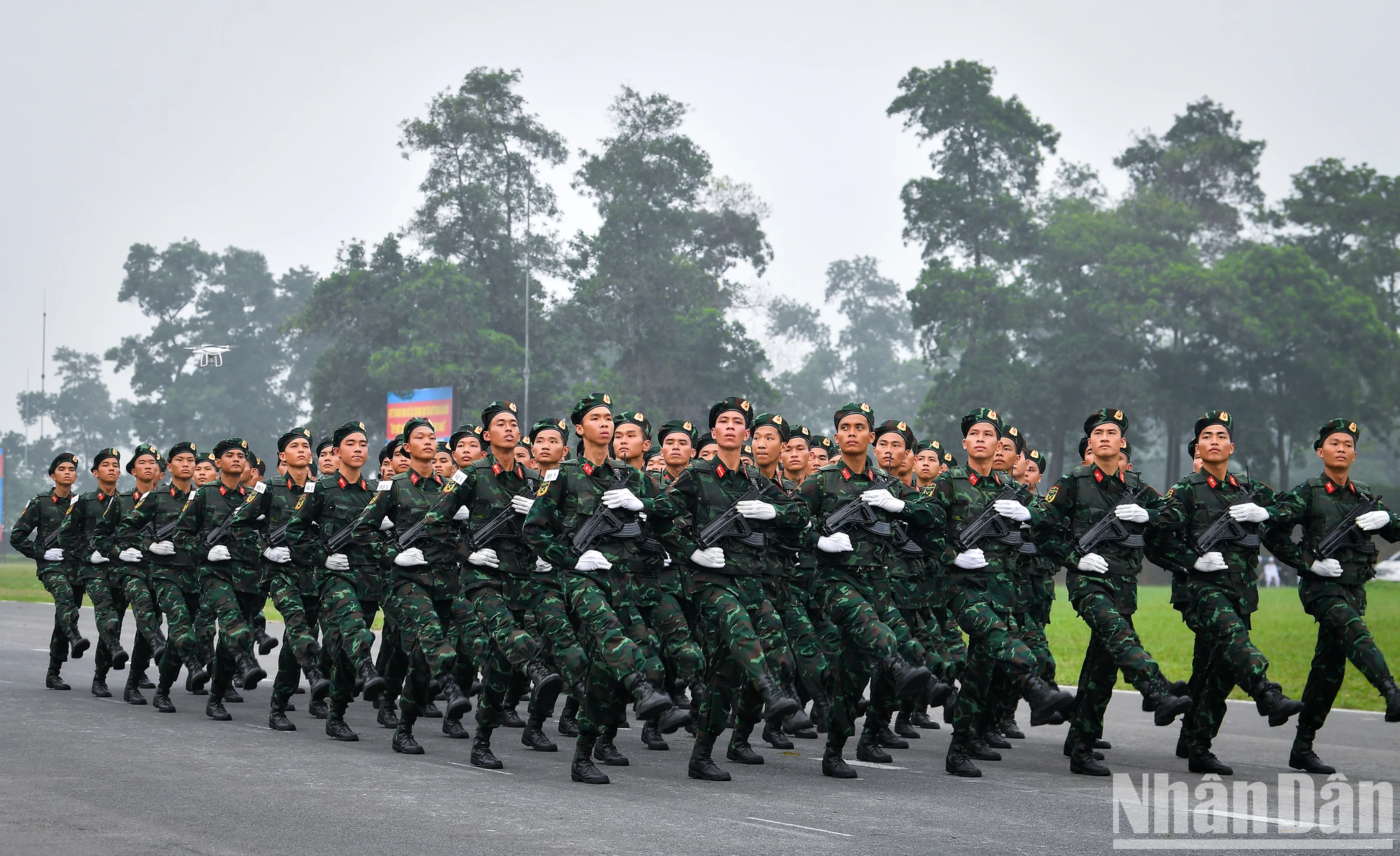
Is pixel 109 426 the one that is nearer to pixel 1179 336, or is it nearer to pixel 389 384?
pixel 389 384

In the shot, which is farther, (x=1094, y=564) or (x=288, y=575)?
(x=288, y=575)

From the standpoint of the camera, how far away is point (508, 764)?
10.1m

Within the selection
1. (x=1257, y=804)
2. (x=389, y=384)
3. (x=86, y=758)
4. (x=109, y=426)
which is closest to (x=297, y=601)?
(x=86, y=758)

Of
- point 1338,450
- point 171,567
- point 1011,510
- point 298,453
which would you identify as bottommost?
point 171,567

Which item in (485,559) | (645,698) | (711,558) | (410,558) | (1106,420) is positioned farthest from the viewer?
(1106,420)

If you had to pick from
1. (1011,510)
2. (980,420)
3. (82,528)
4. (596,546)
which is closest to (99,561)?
(82,528)

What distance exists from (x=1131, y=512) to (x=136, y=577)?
806 cm

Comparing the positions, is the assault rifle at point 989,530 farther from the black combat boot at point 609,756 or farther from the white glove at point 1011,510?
the black combat boot at point 609,756

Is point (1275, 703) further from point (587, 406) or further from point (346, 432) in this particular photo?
point (346, 432)

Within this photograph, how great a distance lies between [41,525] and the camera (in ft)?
50.6

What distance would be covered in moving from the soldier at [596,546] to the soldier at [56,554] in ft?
22.9

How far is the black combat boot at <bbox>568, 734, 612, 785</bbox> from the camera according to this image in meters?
9.24

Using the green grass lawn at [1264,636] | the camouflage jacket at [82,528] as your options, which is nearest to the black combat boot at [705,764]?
the camouflage jacket at [82,528]

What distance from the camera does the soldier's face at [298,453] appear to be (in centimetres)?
1238
